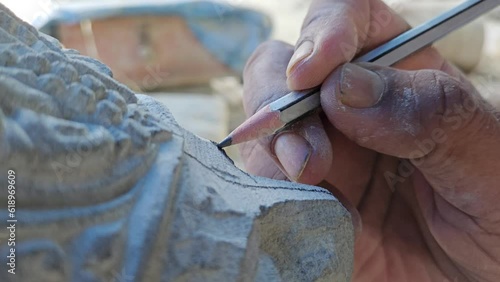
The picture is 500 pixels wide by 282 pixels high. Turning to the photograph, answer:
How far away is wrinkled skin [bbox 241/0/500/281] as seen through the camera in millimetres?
738

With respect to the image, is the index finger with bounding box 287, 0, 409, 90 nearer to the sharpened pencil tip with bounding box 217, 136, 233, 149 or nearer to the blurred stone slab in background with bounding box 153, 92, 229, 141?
the sharpened pencil tip with bounding box 217, 136, 233, 149

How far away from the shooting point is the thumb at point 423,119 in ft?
2.39

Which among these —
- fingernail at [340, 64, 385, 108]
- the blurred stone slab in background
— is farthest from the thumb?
the blurred stone slab in background

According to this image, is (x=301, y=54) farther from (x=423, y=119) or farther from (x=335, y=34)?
(x=423, y=119)

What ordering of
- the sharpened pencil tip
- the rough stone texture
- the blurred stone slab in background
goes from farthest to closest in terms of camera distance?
the blurred stone slab in background, the sharpened pencil tip, the rough stone texture

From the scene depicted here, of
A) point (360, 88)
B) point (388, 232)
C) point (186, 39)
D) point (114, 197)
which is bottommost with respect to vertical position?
point (388, 232)

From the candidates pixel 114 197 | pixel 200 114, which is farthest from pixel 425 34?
pixel 200 114

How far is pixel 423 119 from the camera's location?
2.38ft

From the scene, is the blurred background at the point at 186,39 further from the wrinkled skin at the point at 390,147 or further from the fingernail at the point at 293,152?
the fingernail at the point at 293,152

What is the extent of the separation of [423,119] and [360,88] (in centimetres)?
8

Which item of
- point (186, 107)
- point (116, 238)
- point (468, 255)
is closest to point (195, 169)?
point (116, 238)

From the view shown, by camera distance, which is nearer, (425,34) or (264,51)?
(425,34)

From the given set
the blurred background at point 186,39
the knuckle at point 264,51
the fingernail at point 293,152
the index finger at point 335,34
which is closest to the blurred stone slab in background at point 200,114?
the blurred background at point 186,39

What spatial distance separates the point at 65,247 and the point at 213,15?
7.41 ft
